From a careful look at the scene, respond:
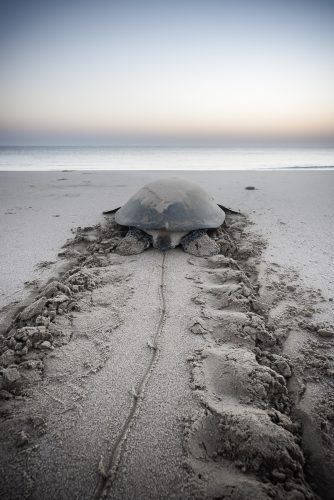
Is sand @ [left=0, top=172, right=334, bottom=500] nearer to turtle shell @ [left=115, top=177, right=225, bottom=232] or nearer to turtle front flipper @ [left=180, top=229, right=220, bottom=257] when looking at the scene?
turtle front flipper @ [left=180, top=229, right=220, bottom=257]

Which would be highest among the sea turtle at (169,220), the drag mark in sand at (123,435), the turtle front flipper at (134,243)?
the sea turtle at (169,220)

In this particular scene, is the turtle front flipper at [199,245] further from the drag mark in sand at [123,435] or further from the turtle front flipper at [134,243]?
the drag mark in sand at [123,435]

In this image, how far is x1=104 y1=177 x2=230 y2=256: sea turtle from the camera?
276cm

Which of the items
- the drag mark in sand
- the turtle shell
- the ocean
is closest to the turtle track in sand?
the drag mark in sand

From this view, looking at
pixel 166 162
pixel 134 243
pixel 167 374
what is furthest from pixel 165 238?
pixel 166 162

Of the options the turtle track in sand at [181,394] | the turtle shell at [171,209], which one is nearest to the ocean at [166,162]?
the turtle shell at [171,209]

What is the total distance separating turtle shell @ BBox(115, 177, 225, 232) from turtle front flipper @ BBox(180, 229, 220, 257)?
0.10 m

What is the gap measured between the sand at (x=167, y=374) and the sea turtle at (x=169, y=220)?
0.14 meters

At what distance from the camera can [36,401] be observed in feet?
4.00

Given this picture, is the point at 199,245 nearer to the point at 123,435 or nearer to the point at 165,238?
the point at 165,238

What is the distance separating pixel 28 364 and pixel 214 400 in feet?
3.11

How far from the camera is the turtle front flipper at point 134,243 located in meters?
2.75

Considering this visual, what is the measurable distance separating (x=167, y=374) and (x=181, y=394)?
0.44 ft

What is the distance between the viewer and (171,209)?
2.89m
